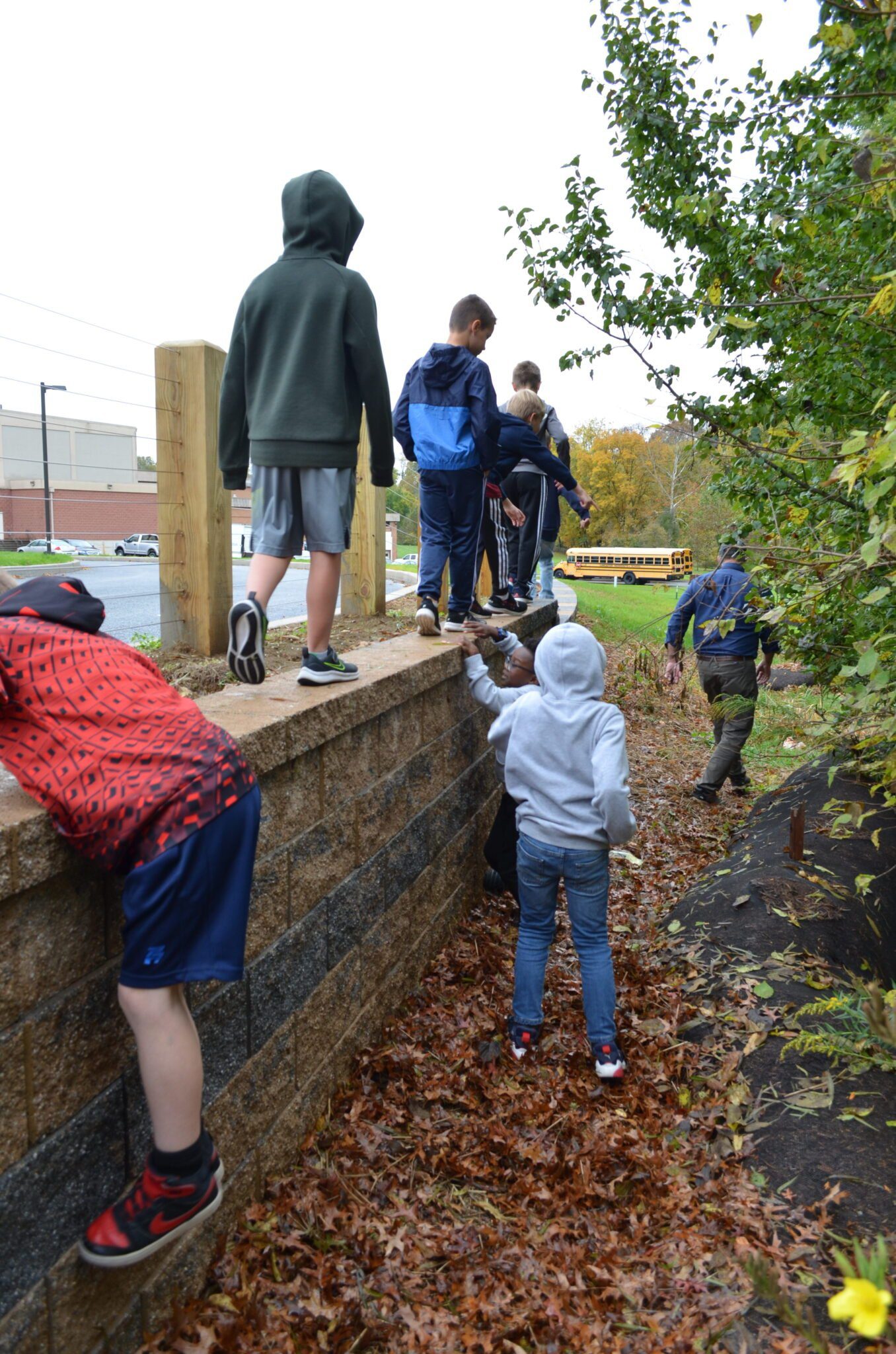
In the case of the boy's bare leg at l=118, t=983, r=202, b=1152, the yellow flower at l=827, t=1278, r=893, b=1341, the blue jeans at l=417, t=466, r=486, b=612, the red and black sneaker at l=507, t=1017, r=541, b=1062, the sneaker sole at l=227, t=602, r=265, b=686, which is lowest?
the red and black sneaker at l=507, t=1017, r=541, b=1062

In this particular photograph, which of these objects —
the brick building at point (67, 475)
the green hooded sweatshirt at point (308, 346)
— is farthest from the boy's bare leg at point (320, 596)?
the brick building at point (67, 475)

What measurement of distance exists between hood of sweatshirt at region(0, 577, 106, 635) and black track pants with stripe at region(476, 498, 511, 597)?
4.30m

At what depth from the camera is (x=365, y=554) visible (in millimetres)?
5555

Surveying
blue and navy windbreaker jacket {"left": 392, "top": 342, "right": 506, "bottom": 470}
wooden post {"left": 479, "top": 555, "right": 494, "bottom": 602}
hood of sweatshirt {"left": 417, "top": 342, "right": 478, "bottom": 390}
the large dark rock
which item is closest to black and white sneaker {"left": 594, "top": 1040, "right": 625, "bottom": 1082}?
the large dark rock

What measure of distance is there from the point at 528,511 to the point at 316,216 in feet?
12.6

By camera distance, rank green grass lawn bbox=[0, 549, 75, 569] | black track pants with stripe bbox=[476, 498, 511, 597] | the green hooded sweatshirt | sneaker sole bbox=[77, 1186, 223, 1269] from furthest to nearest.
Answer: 1. green grass lawn bbox=[0, 549, 75, 569]
2. black track pants with stripe bbox=[476, 498, 511, 597]
3. the green hooded sweatshirt
4. sneaker sole bbox=[77, 1186, 223, 1269]

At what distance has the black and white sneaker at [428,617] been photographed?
4.68 m

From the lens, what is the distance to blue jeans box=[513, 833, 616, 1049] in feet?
12.4

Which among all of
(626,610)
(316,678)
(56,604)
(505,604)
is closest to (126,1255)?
(56,604)

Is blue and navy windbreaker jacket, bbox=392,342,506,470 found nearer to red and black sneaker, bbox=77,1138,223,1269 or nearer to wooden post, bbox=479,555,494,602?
wooden post, bbox=479,555,494,602

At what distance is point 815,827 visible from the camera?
5.34m

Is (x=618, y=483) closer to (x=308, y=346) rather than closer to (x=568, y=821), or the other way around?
(x=568, y=821)

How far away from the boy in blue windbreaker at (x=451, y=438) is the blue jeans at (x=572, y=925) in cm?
145

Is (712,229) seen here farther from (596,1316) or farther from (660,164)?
(596,1316)
